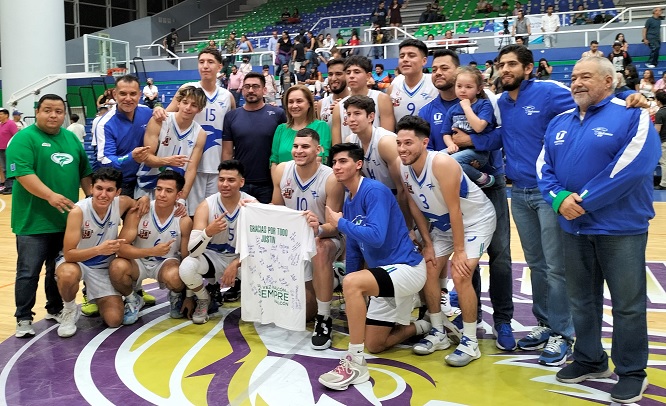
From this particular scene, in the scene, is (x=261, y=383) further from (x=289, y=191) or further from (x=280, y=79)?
(x=280, y=79)

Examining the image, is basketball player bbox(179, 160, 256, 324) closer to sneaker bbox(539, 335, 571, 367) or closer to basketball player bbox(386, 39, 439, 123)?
basketball player bbox(386, 39, 439, 123)

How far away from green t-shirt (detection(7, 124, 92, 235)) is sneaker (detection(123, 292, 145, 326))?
84 cm

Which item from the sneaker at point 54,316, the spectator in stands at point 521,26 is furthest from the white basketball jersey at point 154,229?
the spectator in stands at point 521,26

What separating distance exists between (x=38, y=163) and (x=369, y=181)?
2.72 metres

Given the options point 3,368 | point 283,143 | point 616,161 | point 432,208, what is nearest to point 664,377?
point 616,161

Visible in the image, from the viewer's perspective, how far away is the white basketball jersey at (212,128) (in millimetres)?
5996

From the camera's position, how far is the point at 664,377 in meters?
4.17

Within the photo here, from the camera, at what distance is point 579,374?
13.5 feet

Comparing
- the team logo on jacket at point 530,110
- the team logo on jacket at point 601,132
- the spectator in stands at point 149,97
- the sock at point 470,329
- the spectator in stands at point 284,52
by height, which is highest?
the spectator in stands at point 284,52

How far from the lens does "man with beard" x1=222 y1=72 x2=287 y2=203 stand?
581 cm

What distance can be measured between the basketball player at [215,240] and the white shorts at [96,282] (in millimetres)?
674

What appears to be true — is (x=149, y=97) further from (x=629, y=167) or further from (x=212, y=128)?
(x=629, y=167)

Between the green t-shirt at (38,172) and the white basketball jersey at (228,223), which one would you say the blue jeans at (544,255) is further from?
the green t-shirt at (38,172)

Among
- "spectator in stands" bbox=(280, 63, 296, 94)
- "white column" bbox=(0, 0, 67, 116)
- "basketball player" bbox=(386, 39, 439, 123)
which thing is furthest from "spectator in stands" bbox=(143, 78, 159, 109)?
"basketball player" bbox=(386, 39, 439, 123)
